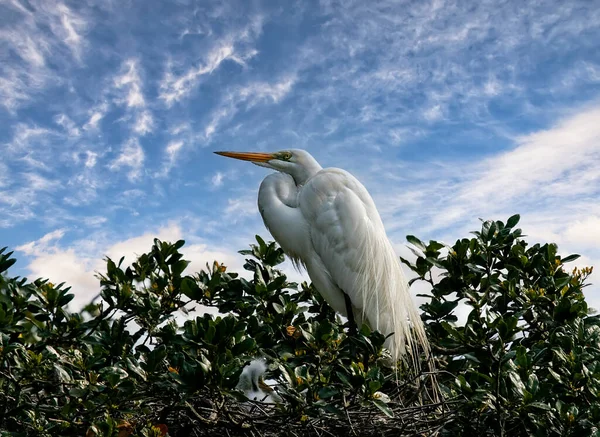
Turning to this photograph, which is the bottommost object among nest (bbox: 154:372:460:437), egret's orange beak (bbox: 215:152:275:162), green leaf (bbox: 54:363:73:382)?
nest (bbox: 154:372:460:437)

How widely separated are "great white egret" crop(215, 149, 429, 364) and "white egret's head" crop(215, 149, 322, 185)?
4.8 inches

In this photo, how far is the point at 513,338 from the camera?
7.59 feet

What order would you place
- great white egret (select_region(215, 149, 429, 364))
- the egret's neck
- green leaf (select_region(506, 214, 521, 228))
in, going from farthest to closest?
the egret's neck
great white egret (select_region(215, 149, 429, 364))
green leaf (select_region(506, 214, 521, 228))

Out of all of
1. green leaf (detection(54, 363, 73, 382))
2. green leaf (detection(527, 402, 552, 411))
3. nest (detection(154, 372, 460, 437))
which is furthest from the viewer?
green leaf (detection(54, 363, 73, 382))

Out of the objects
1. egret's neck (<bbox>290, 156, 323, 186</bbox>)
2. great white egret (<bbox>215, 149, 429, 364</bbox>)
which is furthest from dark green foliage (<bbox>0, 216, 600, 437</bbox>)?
egret's neck (<bbox>290, 156, 323, 186</bbox>)

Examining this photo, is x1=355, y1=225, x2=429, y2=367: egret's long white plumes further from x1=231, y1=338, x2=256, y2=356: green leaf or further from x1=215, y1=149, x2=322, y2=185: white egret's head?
x1=231, y1=338, x2=256, y2=356: green leaf

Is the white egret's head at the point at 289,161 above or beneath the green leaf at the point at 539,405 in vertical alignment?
above

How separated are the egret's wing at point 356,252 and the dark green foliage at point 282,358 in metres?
0.37

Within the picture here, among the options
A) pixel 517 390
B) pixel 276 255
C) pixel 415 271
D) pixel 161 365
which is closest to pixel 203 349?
pixel 161 365

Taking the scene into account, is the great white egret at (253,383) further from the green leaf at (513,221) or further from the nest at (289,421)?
the green leaf at (513,221)

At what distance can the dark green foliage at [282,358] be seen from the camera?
2.15 m

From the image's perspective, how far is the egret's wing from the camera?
3633mm

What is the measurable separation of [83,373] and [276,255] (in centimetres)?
139

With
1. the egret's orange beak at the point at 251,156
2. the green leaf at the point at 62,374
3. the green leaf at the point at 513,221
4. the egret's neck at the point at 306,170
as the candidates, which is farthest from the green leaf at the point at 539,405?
the egret's orange beak at the point at 251,156
